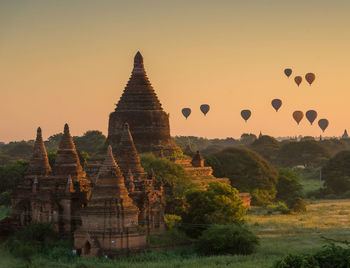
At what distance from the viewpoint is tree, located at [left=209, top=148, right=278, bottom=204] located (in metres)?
67.6

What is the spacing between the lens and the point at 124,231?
129 ft

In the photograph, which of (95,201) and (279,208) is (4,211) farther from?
(279,208)

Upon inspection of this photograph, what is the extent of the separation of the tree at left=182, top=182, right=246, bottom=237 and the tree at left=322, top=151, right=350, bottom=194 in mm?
37369

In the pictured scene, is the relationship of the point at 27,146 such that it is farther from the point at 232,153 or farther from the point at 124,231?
the point at 124,231

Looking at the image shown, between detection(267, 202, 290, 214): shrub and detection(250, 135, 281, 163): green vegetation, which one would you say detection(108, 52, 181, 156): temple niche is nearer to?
detection(267, 202, 290, 214): shrub

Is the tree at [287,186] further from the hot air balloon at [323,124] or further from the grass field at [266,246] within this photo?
the hot air balloon at [323,124]

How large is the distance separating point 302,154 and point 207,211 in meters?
85.1

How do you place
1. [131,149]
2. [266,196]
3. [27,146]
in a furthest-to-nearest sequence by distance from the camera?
[27,146]
[266,196]
[131,149]

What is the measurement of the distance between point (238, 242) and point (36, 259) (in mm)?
10076

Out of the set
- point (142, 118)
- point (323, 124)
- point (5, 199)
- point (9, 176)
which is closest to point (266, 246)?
point (142, 118)

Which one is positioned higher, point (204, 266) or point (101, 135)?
point (101, 135)

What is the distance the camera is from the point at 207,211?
44.3 m

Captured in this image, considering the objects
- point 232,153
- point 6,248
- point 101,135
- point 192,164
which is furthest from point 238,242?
point 101,135

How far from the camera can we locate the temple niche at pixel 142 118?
2386 inches
